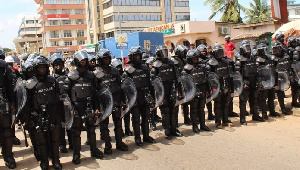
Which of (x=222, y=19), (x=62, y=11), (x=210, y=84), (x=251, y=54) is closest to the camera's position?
(x=210, y=84)

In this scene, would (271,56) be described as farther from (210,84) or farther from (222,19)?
(222,19)

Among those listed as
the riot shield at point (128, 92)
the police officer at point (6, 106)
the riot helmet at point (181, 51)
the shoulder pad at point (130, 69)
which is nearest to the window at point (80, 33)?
the riot helmet at point (181, 51)

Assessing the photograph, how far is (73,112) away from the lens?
603cm

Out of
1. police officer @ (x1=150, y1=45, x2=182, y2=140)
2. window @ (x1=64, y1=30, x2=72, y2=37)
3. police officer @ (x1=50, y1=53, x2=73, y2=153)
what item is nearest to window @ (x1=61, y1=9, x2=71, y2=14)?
window @ (x1=64, y1=30, x2=72, y2=37)

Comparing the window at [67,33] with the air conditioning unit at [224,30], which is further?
the window at [67,33]

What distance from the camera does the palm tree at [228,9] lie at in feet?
112

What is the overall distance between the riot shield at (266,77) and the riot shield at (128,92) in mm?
3663

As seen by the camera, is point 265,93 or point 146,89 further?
point 265,93

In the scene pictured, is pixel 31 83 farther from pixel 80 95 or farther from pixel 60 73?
pixel 60 73

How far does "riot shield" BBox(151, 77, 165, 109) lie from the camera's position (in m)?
7.48

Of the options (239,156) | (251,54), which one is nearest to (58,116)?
(239,156)

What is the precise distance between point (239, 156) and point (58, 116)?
129 inches

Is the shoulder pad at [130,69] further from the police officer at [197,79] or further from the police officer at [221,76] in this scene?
the police officer at [221,76]

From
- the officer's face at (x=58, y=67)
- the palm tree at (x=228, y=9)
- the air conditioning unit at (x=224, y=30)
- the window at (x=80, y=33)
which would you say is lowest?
the officer's face at (x=58, y=67)
